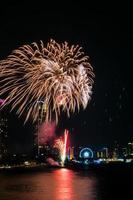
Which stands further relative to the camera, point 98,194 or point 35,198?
point 98,194

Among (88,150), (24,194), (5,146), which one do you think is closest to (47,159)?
(88,150)

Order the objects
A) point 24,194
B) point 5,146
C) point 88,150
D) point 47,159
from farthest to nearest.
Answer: point 5,146 < point 88,150 < point 47,159 < point 24,194

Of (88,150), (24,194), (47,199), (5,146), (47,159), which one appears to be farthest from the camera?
(5,146)

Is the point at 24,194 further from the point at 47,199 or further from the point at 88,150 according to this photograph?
the point at 88,150

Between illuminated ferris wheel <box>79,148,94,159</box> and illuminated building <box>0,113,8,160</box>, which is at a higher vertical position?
illuminated building <box>0,113,8,160</box>

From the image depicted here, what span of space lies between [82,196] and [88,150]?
406ft

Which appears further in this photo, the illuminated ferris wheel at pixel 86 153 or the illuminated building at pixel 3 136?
the illuminated building at pixel 3 136

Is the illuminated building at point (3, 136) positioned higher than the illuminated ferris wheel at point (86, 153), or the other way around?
the illuminated building at point (3, 136)

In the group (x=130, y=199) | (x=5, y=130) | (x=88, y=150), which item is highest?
(x=5, y=130)

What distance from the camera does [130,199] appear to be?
28.6 m

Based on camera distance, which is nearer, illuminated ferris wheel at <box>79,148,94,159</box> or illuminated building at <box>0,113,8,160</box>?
illuminated ferris wheel at <box>79,148,94,159</box>

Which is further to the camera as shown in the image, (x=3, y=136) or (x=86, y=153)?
(x=3, y=136)

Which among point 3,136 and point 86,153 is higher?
point 3,136

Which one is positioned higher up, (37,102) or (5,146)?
(5,146)
